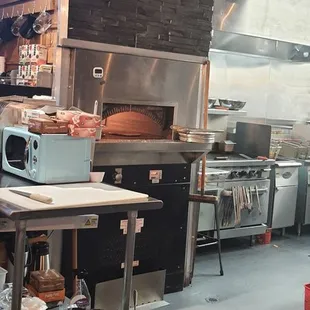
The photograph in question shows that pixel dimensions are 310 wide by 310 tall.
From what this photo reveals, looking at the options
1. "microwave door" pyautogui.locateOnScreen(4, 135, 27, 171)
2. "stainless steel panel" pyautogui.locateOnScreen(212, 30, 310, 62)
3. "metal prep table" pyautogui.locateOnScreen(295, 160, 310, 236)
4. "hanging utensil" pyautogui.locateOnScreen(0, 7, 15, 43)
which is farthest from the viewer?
"metal prep table" pyautogui.locateOnScreen(295, 160, 310, 236)

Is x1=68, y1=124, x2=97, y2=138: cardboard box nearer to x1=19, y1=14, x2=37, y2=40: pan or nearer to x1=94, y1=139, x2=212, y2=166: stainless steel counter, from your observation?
x1=94, y1=139, x2=212, y2=166: stainless steel counter

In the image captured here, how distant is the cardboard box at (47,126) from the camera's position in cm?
274

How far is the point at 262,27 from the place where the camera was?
5.68m

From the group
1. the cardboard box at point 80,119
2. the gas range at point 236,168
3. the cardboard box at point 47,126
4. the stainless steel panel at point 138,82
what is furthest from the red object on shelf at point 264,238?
the cardboard box at point 47,126

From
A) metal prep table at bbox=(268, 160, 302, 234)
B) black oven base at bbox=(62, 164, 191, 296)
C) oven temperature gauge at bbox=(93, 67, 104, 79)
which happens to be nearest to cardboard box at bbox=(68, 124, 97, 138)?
black oven base at bbox=(62, 164, 191, 296)

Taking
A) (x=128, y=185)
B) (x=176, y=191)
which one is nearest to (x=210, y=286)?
(x=176, y=191)

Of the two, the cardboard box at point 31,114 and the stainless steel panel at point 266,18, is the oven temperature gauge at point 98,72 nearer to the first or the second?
the cardboard box at point 31,114

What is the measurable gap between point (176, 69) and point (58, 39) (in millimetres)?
988

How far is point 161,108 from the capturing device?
4.21 metres

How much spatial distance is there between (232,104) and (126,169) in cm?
259

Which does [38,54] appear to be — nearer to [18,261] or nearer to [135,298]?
[135,298]

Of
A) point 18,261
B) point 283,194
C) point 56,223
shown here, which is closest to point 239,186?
point 283,194

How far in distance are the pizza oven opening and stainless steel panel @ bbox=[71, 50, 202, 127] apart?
4.3 inches

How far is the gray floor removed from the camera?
13.3 ft
